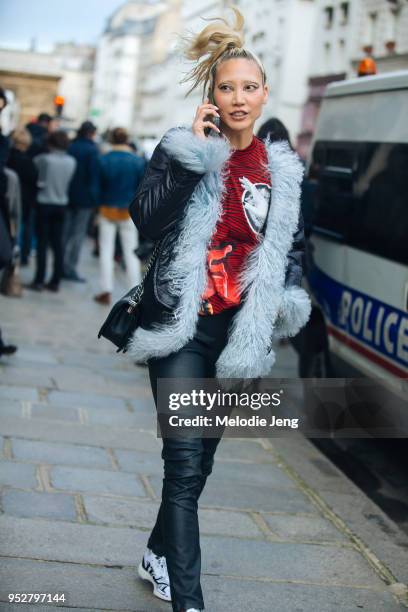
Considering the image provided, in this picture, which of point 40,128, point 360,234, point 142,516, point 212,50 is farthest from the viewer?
point 40,128

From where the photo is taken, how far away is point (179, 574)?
3945mm

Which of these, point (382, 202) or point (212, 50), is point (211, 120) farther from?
point (382, 202)

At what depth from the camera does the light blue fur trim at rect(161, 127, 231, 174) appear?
393 centimetres

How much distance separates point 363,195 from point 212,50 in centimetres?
349

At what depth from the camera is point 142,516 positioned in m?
5.54

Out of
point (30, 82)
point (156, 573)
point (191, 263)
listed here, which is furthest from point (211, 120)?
point (30, 82)

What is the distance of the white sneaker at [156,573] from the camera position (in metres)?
4.41

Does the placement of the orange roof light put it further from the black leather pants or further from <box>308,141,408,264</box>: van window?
the black leather pants

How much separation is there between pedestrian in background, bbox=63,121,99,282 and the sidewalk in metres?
7.30

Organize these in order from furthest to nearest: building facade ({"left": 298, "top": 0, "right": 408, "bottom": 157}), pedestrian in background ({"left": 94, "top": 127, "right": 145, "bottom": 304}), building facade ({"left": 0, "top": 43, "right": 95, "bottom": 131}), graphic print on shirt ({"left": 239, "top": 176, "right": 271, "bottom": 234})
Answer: building facade ({"left": 298, "top": 0, "right": 408, "bottom": 157})
building facade ({"left": 0, "top": 43, "right": 95, "bottom": 131})
pedestrian in background ({"left": 94, "top": 127, "right": 145, "bottom": 304})
graphic print on shirt ({"left": 239, "top": 176, "right": 271, "bottom": 234})

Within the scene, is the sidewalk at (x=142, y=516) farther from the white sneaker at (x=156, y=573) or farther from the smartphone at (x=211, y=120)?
the smartphone at (x=211, y=120)

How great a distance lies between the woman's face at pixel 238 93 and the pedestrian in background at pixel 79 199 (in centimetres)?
1123

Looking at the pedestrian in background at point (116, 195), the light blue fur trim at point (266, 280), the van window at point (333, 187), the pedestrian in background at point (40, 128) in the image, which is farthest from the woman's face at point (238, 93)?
the pedestrian in background at point (40, 128)

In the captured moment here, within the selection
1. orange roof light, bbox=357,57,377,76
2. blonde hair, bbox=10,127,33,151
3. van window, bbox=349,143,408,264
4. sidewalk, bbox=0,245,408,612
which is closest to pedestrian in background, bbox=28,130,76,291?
blonde hair, bbox=10,127,33,151
